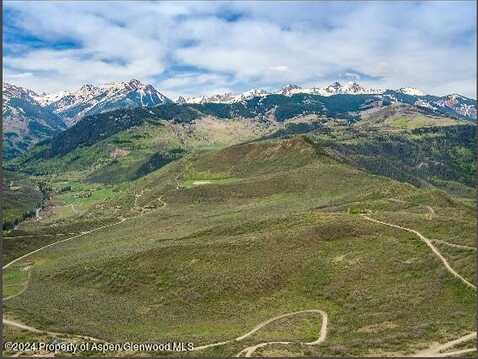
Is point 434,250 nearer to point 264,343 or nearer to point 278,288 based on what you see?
point 278,288

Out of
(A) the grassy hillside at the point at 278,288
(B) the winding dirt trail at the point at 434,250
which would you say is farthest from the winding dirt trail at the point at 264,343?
(B) the winding dirt trail at the point at 434,250

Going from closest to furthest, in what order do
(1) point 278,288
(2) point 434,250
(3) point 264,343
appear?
1. (3) point 264,343
2. (2) point 434,250
3. (1) point 278,288

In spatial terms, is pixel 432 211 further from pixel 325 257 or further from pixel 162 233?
pixel 162 233

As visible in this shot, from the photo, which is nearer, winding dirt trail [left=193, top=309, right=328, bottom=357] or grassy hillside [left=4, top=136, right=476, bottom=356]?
winding dirt trail [left=193, top=309, right=328, bottom=357]

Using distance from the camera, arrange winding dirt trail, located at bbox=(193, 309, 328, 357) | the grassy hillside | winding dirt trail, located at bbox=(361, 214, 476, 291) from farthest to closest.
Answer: winding dirt trail, located at bbox=(361, 214, 476, 291)
the grassy hillside
winding dirt trail, located at bbox=(193, 309, 328, 357)

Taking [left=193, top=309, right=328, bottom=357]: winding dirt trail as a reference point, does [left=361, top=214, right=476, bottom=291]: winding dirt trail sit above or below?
above

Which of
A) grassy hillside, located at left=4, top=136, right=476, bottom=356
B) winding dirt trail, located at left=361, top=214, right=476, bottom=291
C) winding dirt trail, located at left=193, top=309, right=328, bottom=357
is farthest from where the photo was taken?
winding dirt trail, located at left=361, top=214, right=476, bottom=291

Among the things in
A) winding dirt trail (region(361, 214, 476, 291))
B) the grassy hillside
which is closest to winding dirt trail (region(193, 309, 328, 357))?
the grassy hillside

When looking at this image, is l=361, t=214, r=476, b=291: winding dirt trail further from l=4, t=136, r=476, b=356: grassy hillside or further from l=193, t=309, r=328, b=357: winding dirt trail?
l=193, t=309, r=328, b=357: winding dirt trail

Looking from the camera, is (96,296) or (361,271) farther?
(96,296)

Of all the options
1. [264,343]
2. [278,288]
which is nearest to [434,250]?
[278,288]

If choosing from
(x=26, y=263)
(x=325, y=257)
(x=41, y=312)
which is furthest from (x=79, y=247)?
(x=325, y=257)
